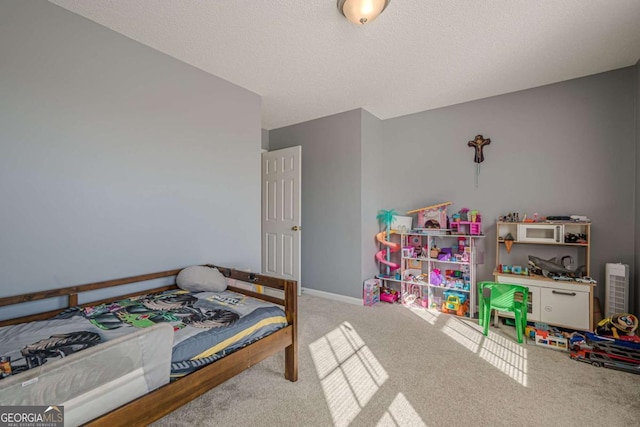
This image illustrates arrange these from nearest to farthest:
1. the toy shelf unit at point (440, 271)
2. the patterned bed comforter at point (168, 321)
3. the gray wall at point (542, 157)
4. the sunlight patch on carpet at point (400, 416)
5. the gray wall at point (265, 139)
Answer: the patterned bed comforter at point (168, 321) → the sunlight patch on carpet at point (400, 416) → the gray wall at point (542, 157) → the toy shelf unit at point (440, 271) → the gray wall at point (265, 139)

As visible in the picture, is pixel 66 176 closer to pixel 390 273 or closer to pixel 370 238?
pixel 370 238

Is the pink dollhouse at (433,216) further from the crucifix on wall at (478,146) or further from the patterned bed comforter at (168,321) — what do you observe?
the patterned bed comforter at (168,321)

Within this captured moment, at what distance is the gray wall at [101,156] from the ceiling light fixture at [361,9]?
1493mm

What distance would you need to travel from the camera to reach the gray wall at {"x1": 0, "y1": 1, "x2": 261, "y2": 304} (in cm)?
168

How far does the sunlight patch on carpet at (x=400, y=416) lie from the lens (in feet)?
5.08

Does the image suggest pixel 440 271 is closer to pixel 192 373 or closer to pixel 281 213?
pixel 281 213

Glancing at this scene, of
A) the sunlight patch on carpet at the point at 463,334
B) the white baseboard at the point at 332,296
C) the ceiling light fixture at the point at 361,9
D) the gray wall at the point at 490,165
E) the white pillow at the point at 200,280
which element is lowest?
the sunlight patch on carpet at the point at 463,334

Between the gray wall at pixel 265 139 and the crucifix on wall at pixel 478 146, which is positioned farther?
the gray wall at pixel 265 139

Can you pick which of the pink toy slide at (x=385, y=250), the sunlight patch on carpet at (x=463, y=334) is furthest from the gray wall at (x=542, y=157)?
the sunlight patch on carpet at (x=463, y=334)

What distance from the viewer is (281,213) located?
4023 millimetres

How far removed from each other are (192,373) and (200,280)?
955mm

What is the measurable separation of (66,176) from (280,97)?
2152 millimetres

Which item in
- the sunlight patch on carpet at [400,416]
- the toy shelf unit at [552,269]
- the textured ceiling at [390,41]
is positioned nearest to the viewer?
the sunlight patch on carpet at [400,416]

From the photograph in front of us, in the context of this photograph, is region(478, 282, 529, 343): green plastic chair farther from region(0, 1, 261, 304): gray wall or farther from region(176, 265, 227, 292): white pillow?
region(0, 1, 261, 304): gray wall
